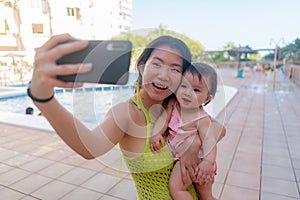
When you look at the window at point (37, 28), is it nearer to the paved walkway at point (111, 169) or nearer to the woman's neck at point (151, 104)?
the paved walkway at point (111, 169)

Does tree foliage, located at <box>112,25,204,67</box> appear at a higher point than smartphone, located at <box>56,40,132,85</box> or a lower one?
higher

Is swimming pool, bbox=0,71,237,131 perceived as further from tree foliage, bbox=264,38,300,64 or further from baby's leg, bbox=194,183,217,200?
tree foliage, bbox=264,38,300,64

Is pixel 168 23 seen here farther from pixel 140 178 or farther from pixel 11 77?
pixel 11 77

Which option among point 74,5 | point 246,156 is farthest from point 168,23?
point 74,5

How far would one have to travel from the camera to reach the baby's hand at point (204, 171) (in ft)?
3.01

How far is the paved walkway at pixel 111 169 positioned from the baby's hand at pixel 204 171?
0.66 ft

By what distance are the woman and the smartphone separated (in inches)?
0.5

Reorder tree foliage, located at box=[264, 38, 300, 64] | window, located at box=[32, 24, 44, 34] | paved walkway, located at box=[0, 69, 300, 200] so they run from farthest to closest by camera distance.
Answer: window, located at box=[32, 24, 44, 34] < tree foliage, located at box=[264, 38, 300, 64] < paved walkway, located at box=[0, 69, 300, 200]

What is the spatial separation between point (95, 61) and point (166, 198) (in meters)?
0.69

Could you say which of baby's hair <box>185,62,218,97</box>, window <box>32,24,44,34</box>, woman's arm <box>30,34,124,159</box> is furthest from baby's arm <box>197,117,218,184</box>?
window <box>32,24,44,34</box>

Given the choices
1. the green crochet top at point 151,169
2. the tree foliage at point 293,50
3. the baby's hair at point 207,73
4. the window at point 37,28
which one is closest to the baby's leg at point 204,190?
the green crochet top at point 151,169

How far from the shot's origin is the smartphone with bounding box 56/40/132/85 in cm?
48

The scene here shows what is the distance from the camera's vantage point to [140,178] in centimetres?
95

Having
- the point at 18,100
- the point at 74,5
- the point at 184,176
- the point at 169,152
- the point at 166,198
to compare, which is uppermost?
the point at 74,5
